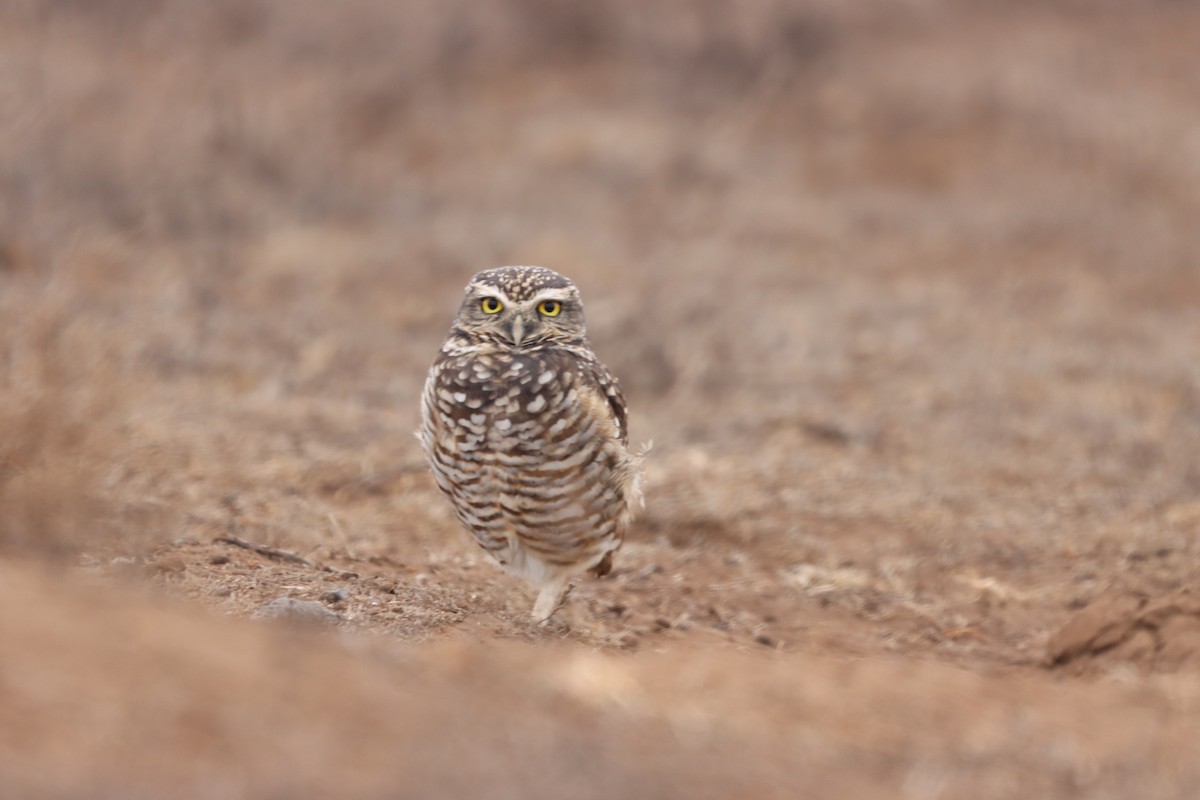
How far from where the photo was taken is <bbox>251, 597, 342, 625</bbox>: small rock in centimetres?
539

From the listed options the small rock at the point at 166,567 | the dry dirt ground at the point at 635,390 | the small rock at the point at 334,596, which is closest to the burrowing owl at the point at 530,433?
the dry dirt ground at the point at 635,390

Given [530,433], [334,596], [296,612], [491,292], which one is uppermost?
[491,292]

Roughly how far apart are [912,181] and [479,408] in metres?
12.6

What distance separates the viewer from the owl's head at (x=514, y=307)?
19.2 ft

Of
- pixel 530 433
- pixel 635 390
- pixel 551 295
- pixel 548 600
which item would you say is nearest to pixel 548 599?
pixel 548 600

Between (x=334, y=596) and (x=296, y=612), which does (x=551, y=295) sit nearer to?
(x=334, y=596)

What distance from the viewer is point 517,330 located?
19.1 feet

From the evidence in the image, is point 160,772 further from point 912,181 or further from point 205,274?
point 912,181

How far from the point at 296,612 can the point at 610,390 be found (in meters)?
1.52

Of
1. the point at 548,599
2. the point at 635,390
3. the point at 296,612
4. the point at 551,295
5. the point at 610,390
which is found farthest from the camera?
the point at 635,390

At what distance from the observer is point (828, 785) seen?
3.93 m

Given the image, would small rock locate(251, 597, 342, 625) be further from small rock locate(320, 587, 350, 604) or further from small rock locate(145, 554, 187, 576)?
small rock locate(145, 554, 187, 576)

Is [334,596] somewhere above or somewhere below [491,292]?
below

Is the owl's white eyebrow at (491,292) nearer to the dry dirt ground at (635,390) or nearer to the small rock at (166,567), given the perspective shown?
the dry dirt ground at (635,390)
